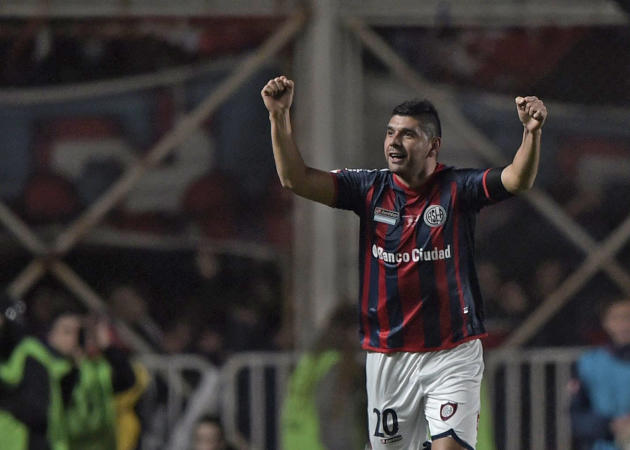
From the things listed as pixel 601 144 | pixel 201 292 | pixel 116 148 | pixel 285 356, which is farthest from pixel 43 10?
pixel 601 144

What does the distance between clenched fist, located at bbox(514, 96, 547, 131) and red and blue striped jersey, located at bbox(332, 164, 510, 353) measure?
16.8 inches

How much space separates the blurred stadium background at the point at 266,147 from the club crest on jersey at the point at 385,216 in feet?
16.0

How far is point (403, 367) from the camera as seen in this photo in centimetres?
701

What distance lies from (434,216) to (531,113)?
27.6 inches

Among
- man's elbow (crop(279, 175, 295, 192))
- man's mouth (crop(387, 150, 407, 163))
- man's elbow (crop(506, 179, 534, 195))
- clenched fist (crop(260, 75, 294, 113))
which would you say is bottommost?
man's elbow (crop(506, 179, 534, 195))

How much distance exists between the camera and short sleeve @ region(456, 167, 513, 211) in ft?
22.0

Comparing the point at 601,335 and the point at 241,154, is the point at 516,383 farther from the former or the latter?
the point at 241,154

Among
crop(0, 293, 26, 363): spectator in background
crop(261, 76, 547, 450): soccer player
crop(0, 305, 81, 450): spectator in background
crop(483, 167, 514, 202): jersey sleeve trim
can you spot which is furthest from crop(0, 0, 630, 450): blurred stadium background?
crop(483, 167, 514, 202): jersey sleeve trim

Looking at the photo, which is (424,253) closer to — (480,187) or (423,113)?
(480,187)

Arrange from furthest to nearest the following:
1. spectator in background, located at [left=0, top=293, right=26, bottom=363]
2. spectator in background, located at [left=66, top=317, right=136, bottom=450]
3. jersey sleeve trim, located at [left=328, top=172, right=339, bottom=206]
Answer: spectator in background, located at [left=66, top=317, right=136, bottom=450] < spectator in background, located at [left=0, top=293, right=26, bottom=363] < jersey sleeve trim, located at [left=328, top=172, right=339, bottom=206]

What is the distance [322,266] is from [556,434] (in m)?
2.19

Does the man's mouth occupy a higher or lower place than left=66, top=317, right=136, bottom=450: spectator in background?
higher

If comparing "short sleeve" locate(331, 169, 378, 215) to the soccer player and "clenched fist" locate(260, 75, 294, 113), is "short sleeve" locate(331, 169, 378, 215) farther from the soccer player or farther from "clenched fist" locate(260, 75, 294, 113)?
"clenched fist" locate(260, 75, 294, 113)

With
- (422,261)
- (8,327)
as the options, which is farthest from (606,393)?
(8,327)
